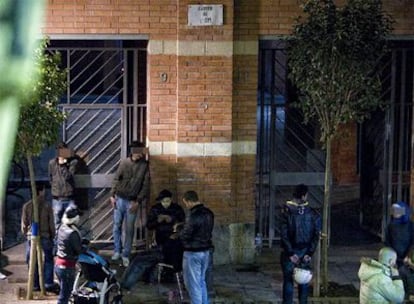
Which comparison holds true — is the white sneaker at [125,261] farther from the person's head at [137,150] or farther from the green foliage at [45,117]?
the green foliage at [45,117]

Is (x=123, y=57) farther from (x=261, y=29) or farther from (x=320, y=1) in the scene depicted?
(x=320, y=1)

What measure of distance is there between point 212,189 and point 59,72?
3254 mm

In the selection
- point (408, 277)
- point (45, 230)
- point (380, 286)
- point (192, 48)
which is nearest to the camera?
point (380, 286)

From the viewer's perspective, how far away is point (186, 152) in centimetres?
1127

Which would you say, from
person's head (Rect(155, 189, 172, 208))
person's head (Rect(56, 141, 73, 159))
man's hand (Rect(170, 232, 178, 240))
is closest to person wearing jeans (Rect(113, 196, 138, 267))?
person's head (Rect(56, 141, 73, 159))

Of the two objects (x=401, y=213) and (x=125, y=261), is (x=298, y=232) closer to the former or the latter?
(x=401, y=213)

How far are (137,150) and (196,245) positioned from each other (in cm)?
288

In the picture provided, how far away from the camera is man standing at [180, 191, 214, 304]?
8.58m

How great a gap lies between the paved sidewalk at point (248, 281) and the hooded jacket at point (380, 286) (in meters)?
2.58

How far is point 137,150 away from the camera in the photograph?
11117mm

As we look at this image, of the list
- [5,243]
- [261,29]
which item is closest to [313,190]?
[261,29]

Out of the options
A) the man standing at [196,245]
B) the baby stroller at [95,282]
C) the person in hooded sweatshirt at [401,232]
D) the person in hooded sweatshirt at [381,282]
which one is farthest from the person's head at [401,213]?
the baby stroller at [95,282]

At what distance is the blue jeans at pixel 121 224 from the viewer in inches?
442

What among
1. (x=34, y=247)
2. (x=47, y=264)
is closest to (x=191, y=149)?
(x=47, y=264)
